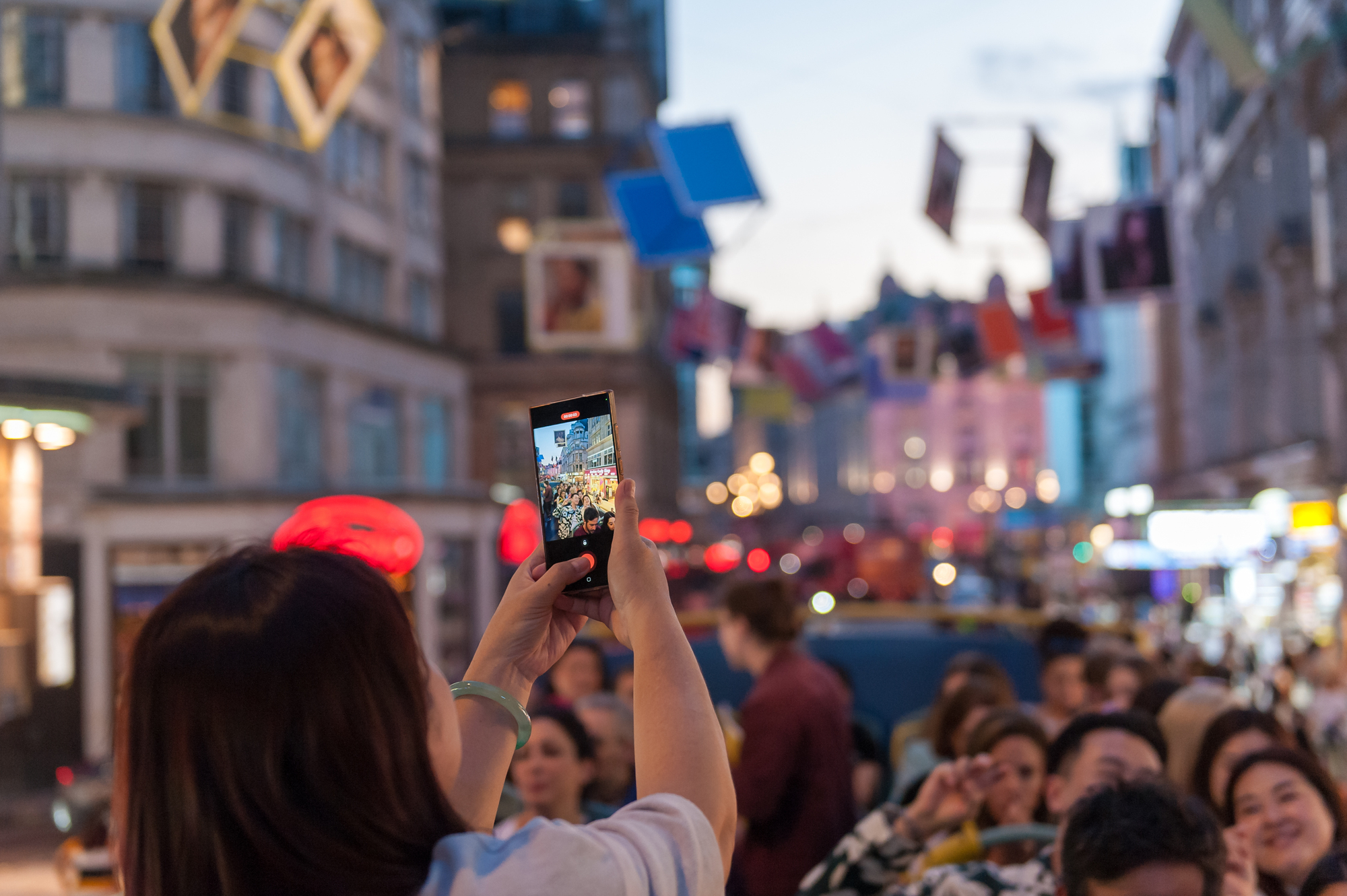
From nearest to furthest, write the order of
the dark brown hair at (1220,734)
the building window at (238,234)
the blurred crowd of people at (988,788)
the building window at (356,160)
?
the blurred crowd of people at (988,788), the dark brown hair at (1220,734), the building window at (238,234), the building window at (356,160)

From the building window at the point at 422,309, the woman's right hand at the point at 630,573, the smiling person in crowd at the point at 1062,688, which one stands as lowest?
the smiling person in crowd at the point at 1062,688

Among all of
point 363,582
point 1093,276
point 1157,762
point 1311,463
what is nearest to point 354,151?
point 1093,276

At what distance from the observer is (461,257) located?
163ft

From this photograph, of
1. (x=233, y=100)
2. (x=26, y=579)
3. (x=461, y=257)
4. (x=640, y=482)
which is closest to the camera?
(x=26, y=579)

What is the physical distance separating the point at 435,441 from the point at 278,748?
3451cm

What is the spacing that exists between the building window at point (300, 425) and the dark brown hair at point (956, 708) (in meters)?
21.7

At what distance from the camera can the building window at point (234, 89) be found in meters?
26.5

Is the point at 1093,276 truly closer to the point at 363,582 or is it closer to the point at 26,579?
the point at 26,579

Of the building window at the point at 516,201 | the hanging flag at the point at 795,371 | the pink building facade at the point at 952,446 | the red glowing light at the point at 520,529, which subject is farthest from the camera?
the pink building facade at the point at 952,446

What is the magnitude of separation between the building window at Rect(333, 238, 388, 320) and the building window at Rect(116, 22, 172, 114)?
5.46 meters

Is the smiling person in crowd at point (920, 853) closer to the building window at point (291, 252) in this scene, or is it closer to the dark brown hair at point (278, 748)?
the dark brown hair at point (278, 748)

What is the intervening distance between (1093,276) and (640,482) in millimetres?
36424

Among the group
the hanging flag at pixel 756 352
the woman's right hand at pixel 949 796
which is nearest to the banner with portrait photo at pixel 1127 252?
the hanging flag at pixel 756 352

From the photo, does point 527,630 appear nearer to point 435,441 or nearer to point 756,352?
point 756,352
